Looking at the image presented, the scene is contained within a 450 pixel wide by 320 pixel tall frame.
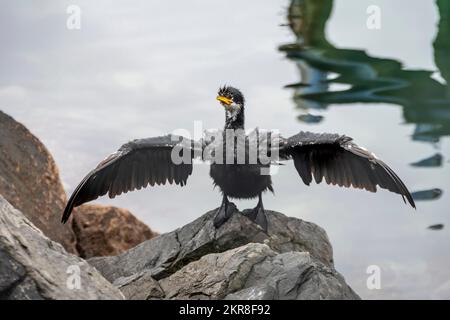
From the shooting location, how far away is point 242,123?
795 centimetres

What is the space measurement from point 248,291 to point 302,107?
20.6 ft

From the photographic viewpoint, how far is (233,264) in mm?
6102

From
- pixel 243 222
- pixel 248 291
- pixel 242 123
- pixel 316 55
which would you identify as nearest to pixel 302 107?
pixel 316 55

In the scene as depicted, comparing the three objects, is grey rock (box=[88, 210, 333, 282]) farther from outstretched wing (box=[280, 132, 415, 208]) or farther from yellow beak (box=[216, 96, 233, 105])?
yellow beak (box=[216, 96, 233, 105])

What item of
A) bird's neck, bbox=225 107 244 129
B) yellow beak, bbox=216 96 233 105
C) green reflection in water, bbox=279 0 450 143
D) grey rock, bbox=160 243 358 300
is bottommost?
grey rock, bbox=160 243 358 300

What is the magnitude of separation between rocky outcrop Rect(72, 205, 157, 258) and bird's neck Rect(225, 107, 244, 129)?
3534 mm

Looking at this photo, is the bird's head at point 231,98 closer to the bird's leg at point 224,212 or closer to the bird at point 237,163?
the bird at point 237,163

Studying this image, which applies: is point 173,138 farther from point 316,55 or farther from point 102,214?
point 316,55

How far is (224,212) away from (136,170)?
4.47ft

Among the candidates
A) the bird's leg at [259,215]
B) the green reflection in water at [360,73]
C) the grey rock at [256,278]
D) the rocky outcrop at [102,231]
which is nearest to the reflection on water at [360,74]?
the green reflection in water at [360,73]

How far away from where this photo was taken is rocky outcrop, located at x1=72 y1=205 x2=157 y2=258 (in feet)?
34.4

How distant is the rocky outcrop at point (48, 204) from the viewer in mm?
9555

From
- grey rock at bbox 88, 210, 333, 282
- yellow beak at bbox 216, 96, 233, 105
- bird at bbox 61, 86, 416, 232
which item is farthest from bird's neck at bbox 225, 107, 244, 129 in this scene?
grey rock at bbox 88, 210, 333, 282

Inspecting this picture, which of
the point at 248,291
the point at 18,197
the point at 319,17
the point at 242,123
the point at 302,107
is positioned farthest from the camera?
the point at 319,17
